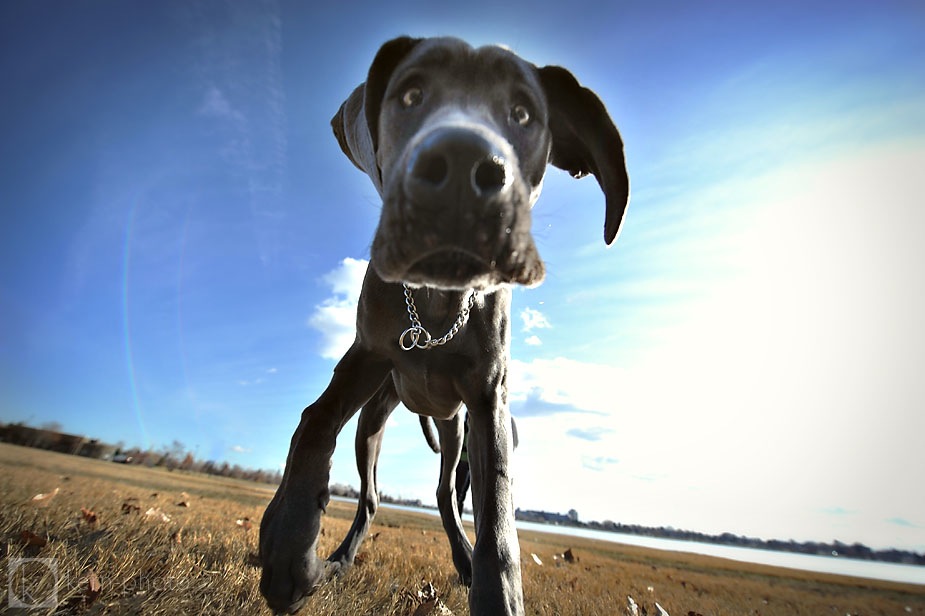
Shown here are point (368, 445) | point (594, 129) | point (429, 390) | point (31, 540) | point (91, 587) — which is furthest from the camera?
point (368, 445)

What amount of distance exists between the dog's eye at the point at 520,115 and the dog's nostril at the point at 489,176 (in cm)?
90

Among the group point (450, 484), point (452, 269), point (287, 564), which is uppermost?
point (452, 269)

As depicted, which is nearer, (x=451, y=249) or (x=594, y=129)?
(x=451, y=249)

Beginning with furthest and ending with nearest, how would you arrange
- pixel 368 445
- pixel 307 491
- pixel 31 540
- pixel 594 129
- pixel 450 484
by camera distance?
pixel 450 484 < pixel 368 445 < pixel 594 129 < pixel 307 491 < pixel 31 540

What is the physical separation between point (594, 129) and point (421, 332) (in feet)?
5.48

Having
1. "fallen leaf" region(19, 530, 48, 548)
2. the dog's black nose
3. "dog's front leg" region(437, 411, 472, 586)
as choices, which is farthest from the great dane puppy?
"dog's front leg" region(437, 411, 472, 586)

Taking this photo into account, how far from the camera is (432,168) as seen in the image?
1733 millimetres

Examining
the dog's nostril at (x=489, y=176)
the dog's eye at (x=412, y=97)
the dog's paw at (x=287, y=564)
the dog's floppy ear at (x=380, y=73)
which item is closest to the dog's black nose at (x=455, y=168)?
the dog's nostril at (x=489, y=176)

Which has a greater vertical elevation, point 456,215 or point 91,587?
point 456,215

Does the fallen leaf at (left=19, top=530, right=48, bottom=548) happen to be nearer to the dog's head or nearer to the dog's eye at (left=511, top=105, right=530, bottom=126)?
the dog's head

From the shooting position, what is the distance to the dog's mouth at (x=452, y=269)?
185 centimetres

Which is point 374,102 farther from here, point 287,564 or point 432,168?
Answer: point 287,564

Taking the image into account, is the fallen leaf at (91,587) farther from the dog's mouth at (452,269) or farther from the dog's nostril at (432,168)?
the dog's nostril at (432,168)

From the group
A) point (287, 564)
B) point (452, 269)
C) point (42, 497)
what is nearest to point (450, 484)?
point (287, 564)
